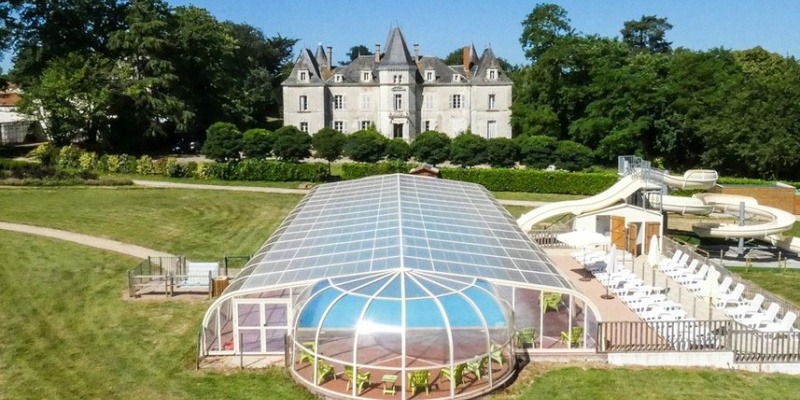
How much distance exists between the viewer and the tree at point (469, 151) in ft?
174

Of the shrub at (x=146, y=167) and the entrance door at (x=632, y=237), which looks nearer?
the entrance door at (x=632, y=237)

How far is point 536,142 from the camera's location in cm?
5269

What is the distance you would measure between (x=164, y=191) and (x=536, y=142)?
87.1 feet

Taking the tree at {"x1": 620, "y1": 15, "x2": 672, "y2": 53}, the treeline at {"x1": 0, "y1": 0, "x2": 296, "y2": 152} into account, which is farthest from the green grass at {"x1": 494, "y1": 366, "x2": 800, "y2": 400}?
the tree at {"x1": 620, "y1": 15, "x2": 672, "y2": 53}

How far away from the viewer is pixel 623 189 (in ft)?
106

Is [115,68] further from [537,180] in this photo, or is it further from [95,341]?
[95,341]

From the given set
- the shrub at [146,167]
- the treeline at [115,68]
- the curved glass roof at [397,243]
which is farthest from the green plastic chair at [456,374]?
the treeline at [115,68]

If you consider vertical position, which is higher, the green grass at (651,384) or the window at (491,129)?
the window at (491,129)

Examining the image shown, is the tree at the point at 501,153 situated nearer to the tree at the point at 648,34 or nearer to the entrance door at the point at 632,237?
the entrance door at the point at 632,237

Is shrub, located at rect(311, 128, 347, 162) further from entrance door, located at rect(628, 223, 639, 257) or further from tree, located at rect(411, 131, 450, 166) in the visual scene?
entrance door, located at rect(628, 223, 639, 257)

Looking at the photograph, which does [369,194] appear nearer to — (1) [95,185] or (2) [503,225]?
(2) [503,225]

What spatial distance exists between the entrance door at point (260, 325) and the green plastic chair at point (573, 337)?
700cm

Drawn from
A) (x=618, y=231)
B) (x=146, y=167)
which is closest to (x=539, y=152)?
(x=618, y=231)

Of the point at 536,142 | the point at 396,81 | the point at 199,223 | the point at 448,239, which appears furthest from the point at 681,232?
the point at 396,81
